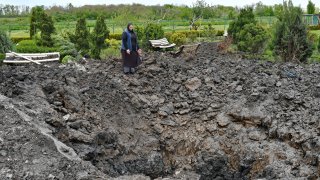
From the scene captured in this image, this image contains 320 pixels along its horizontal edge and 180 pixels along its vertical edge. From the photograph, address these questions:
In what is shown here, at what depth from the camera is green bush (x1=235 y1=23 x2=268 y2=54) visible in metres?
15.6

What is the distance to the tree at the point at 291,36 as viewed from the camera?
546 inches

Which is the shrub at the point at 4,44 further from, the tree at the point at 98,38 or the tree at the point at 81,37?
the tree at the point at 98,38

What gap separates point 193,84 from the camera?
419 inches

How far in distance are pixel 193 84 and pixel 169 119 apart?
1.23 m

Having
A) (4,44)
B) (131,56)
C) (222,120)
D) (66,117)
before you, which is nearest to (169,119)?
(222,120)

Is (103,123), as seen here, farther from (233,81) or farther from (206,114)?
(233,81)

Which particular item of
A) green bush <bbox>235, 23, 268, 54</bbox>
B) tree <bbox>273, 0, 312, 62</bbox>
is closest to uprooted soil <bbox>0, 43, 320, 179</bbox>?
tree <bbox>273, 0, 312, 62</bbox>

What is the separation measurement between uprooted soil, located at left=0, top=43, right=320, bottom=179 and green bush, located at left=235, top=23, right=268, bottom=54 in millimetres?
4176

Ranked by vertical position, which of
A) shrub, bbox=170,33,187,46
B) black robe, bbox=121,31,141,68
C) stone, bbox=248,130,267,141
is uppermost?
shrub, bbox=170,33,187,46

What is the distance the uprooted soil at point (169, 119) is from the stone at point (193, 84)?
0.02 m

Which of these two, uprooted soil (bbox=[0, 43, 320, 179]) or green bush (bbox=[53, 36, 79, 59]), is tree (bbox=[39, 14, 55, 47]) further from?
uprooted soil (bbox=[0, 43, 320, 179])

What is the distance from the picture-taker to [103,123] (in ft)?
29.7

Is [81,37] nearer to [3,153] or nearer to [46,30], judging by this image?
[46,30]

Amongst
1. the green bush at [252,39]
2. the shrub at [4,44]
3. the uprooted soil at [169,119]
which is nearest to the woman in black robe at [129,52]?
the uprooted soil at [169,119]
